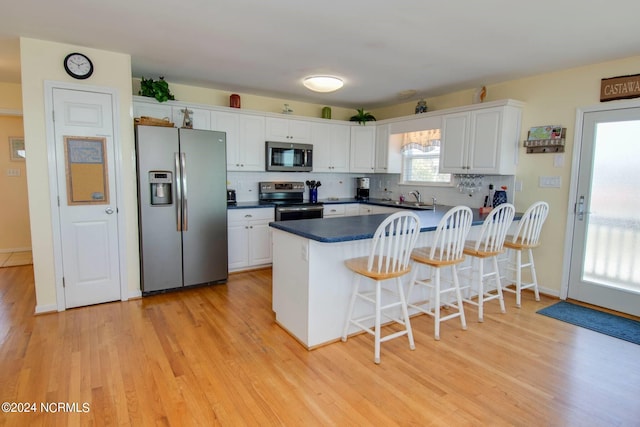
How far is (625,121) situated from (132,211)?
4930 millimetres

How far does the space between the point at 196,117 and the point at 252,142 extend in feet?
2.64

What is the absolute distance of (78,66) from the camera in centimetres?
321

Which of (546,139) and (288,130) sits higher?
(288,130)

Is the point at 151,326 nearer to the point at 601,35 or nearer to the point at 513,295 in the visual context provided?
the point at 513,295

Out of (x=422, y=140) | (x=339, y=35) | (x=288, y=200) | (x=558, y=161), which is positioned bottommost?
(x=288, y=200)

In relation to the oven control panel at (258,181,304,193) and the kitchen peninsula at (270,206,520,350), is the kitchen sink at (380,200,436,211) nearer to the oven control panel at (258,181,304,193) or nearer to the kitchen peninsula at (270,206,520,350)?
the oven control panel at (258,181,304,193)

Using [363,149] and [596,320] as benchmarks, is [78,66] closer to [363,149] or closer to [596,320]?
[363,149]

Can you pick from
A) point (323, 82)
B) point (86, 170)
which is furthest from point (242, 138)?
point (86, 170)

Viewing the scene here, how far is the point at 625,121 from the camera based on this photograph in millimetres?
3291

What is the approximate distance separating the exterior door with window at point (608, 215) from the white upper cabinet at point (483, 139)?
26.4 inches

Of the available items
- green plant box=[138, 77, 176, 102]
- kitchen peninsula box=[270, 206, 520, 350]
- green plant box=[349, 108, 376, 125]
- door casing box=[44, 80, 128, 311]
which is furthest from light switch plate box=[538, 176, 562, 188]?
door casing box=[44, 80, 128, 311]

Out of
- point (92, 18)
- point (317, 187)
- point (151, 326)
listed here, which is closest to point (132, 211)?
point (151, 326)

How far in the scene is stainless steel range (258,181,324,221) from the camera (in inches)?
190

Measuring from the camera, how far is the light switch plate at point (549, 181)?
12.3 ft
